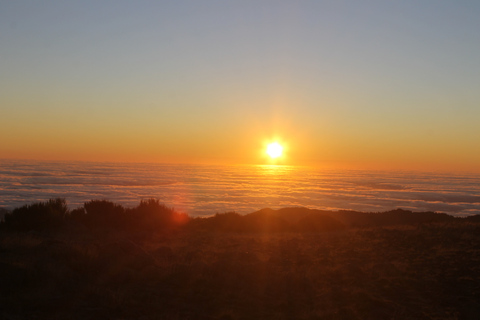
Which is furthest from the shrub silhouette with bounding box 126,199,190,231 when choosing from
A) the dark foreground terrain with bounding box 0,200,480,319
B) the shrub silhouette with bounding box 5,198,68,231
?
the dark foreground terrain with bounding box 0,200,480,319

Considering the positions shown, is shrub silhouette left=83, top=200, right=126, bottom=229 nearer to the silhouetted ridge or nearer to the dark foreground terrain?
the silhouetted ridge

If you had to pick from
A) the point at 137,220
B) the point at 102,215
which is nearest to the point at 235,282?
the point at 137,220

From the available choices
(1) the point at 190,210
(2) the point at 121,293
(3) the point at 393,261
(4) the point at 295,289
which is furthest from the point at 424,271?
(1) the point at 190,210

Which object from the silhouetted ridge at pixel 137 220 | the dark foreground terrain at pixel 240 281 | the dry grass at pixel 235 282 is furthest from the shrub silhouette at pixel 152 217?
the dry grass at pixel 235 282

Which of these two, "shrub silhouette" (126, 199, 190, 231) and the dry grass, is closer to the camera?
the dry grass

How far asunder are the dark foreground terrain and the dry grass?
2 cm

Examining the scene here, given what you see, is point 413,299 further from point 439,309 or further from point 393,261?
point 393,261

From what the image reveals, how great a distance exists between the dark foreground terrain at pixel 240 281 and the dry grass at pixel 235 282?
0.02 metres

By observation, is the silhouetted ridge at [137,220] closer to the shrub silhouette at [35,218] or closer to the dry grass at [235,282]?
the shrub silhouette at [35,218]

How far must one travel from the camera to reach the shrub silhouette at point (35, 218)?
14328 mm

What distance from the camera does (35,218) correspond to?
14703 millimetres

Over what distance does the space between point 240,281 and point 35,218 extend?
1029cm

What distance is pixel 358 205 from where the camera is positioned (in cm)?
4116

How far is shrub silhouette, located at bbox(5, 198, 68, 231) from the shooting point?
564 inches
